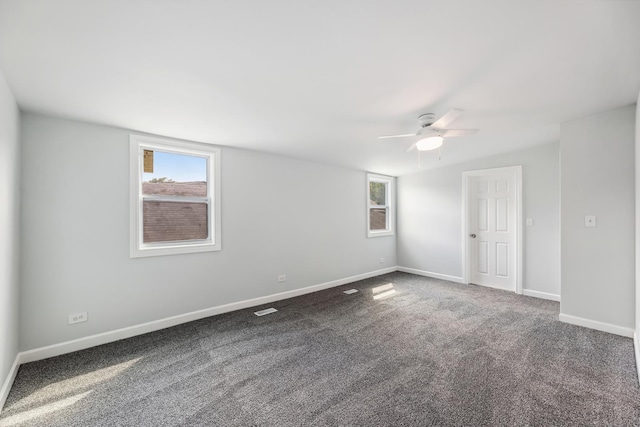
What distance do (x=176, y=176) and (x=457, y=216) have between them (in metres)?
4.80

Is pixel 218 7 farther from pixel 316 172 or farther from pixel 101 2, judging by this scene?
pixel 316 172

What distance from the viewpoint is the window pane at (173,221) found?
3.22 metres

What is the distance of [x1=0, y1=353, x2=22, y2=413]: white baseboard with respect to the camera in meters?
1.92

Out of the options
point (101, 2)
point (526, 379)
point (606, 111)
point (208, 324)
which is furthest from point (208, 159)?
point (606, 111)

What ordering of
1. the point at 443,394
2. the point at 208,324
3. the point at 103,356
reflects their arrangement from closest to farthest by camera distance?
1. the point at 443,394
2. the point at 103,356
3. the point at 208,324

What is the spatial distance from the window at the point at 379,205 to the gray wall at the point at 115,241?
5.80 ft

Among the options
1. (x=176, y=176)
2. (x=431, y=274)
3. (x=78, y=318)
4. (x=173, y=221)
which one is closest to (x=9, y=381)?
(x=78, y=318)

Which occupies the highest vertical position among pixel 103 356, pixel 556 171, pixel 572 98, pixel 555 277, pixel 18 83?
pixel 572 98

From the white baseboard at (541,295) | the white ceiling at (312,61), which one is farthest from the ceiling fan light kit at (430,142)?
the white baseboard at (541,295)

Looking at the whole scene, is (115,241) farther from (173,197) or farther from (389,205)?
(389,205)

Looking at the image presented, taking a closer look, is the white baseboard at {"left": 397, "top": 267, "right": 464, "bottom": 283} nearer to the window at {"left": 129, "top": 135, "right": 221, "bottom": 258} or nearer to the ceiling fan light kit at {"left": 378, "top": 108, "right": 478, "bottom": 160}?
the ceiling fan light kit at {"left": 378, "top": 108, "right": 478, "bottom": 160}

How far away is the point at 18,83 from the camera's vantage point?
6.71ft

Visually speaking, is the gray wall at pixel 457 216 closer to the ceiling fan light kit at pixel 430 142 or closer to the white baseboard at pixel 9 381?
the ceiling fan light kit at pixel 430 142

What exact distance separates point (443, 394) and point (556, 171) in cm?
397
